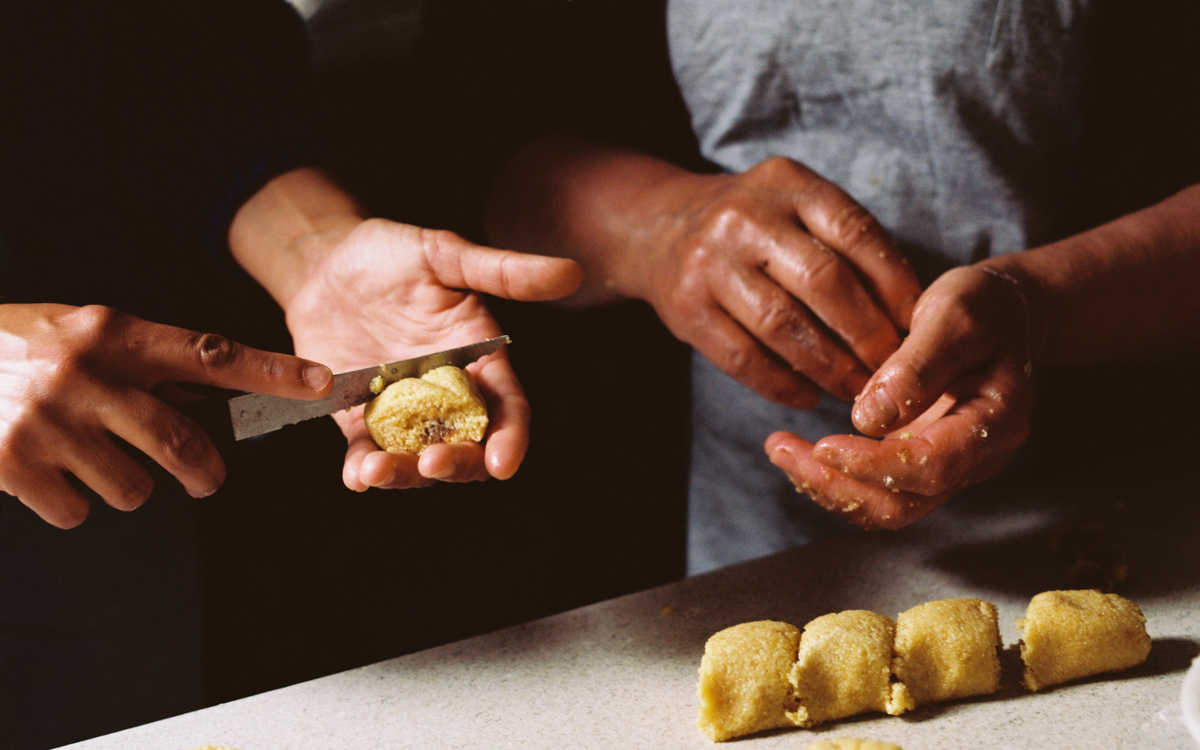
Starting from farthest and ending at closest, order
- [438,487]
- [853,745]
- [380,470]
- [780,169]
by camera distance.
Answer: [438,487] → [780,169] → [380,470] → [853,745]

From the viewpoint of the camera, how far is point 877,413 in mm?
1201

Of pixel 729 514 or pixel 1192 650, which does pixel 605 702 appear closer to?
pixel 1192 650

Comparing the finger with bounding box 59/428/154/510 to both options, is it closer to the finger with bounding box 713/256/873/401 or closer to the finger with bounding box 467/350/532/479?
the finger with bounding box 467/350/532/479

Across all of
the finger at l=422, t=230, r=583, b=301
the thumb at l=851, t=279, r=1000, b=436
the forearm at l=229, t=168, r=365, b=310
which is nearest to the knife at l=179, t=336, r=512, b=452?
the finger at l=422, t=230, r=583, b=301

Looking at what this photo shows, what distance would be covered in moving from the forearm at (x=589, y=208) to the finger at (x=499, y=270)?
42cm

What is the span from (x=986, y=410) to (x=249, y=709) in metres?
1.15

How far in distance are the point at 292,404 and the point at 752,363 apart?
0.77 meters

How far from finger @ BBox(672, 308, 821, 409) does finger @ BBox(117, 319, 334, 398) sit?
74cm

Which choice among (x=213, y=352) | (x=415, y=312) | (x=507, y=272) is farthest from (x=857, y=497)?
(x=213, y=352)

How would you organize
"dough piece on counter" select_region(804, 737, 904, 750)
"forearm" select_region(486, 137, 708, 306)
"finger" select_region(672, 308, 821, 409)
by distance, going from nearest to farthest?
1. "dough piece on counter" select_region(804, 737, 904, 750)
2. "finger" select_region(672, 308, 821, 409)
3. "forearm" select_region(486, 137, 708, 306)

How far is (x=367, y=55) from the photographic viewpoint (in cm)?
175

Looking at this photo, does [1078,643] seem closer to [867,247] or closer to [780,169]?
[867,247]

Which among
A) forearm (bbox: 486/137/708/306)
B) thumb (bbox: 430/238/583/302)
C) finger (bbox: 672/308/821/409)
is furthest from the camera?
forearm (bbox: 486/137/708/306)

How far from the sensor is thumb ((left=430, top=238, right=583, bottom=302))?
125 centimetres
